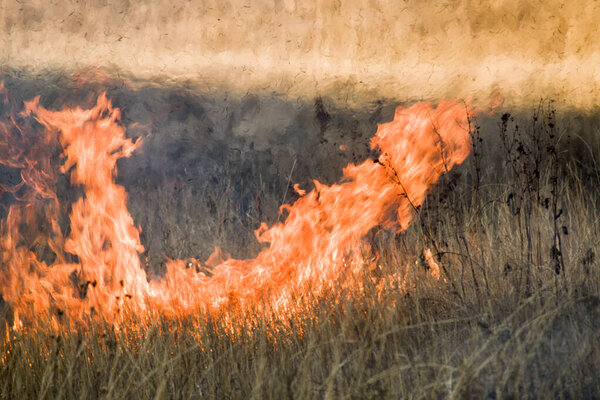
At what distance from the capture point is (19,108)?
253 inches

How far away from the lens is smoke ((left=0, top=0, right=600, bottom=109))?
6398 mm

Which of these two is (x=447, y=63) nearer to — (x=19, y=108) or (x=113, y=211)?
(x=113, y=211)

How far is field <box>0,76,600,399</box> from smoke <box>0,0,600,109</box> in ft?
1.28

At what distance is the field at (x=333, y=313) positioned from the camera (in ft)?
8.20

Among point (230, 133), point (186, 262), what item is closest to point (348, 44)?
point (230, 133)

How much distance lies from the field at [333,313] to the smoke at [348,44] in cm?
39

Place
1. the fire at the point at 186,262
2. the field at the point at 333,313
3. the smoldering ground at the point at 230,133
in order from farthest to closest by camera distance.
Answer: the smoldering ground at the point at 230,133 → the fire at the point at 186,262 → the field at the point at 333,313

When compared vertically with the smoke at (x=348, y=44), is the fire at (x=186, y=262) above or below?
below

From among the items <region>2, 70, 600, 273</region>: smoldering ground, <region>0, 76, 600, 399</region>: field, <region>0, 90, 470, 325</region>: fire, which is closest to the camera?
<region>0, 76, 600, 399</region>: field

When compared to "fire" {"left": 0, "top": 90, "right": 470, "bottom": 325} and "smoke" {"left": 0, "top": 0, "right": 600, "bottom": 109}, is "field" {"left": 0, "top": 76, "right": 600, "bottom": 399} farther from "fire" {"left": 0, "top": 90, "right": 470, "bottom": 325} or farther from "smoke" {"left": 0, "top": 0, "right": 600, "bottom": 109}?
"smoke" {"left": 0, "top": 0, "right": 600, "bottom": 109}

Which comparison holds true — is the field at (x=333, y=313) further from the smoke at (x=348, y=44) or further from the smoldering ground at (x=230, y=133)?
the smoke at (x=348, y=44)

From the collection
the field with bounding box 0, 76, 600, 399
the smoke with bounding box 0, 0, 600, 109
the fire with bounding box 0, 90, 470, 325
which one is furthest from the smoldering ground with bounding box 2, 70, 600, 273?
the fire with bounding box 0, 90, 470, 325

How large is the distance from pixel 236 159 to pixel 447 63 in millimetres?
2608

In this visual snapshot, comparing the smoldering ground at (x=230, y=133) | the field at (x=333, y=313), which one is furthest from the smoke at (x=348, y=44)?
the field at (x=333, y=313)
